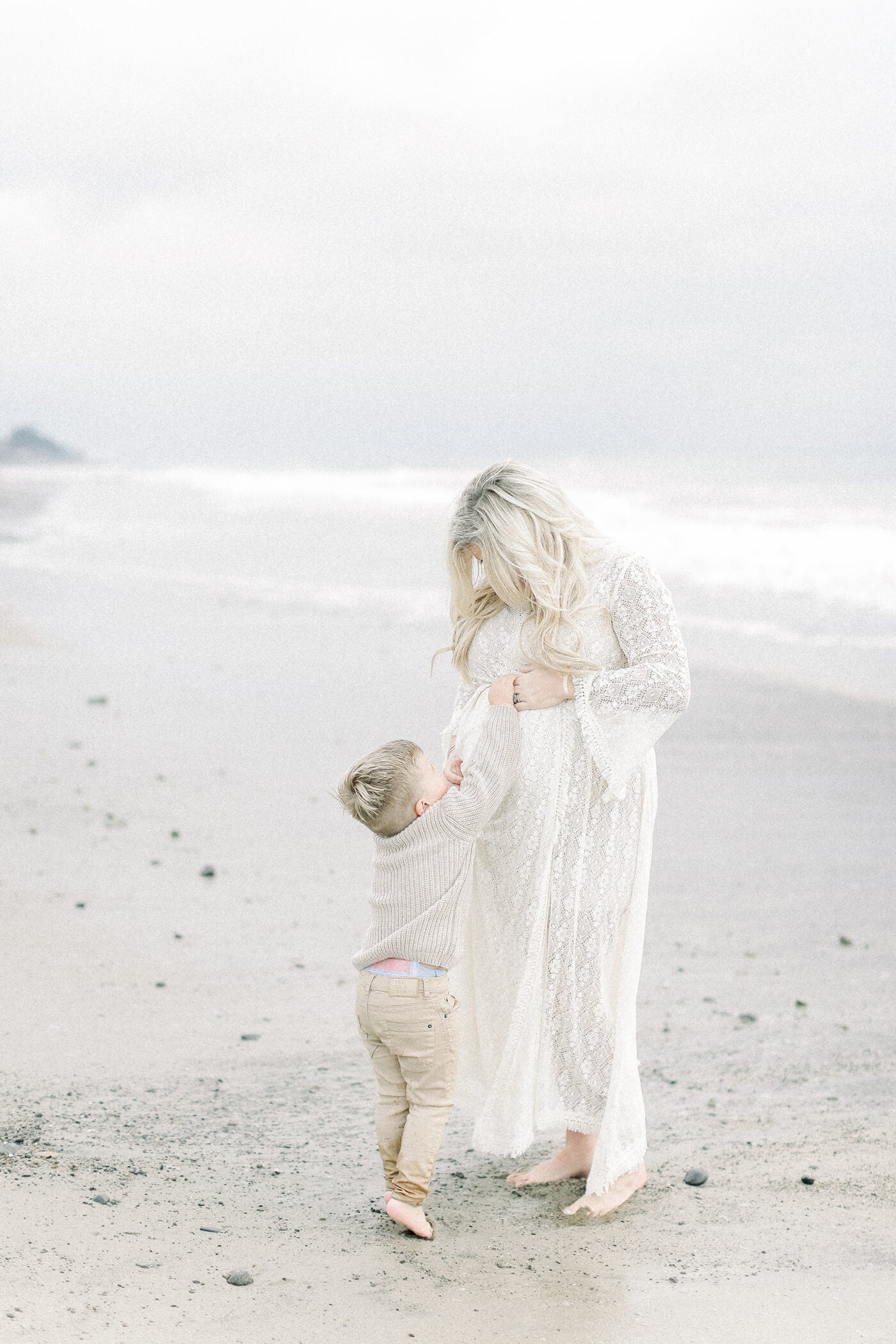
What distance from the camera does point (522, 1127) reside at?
3348 millimetres

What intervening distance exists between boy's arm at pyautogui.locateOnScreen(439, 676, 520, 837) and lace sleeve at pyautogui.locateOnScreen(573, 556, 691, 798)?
7.4 inches

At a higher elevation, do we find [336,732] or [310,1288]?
[336,732]

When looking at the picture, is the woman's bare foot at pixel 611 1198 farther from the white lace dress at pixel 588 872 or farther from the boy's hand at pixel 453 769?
the boy's hand at pixel 453 769

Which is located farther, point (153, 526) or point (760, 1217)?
point (153, 526)

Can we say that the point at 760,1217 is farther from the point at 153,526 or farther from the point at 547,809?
the point at 153,526

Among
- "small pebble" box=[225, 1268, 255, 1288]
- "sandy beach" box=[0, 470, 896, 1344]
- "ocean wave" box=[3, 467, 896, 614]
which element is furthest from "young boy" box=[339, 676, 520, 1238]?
"ocean wave" box=[3, 467, 896, 614]

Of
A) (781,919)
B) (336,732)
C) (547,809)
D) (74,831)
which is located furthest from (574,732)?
(336,732)

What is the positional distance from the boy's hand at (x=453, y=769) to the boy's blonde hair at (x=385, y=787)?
14 cm

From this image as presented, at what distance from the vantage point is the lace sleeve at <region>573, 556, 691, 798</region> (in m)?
3.20

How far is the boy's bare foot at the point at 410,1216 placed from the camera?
10.0 feet

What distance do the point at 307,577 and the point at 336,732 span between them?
9.08 meters

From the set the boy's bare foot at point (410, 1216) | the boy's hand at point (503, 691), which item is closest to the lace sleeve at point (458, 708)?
the boy's hand at point (503, 691)

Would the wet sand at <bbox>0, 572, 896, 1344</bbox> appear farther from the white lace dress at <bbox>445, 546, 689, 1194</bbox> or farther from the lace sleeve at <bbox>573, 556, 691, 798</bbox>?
the lace sleeve at <bbox>573, 556, 691, 798</bbox>

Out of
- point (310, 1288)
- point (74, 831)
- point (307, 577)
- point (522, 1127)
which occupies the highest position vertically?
point (307, 577)
